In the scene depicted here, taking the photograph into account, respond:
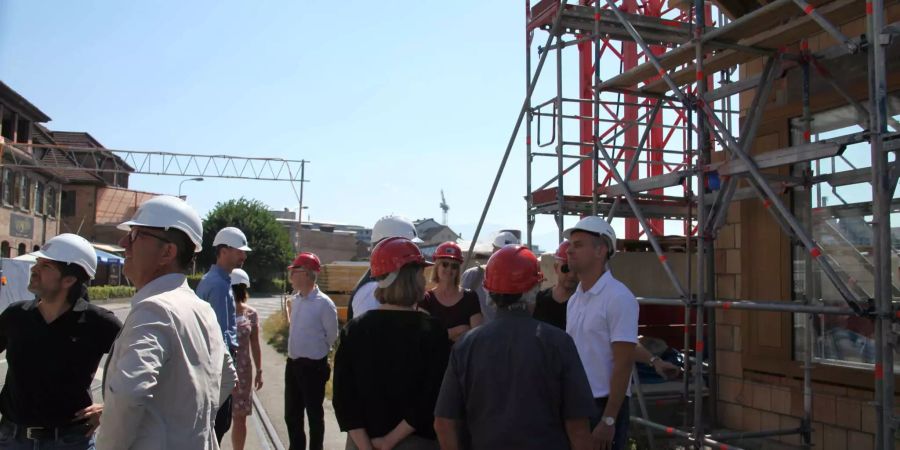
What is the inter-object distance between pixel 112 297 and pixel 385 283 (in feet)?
129

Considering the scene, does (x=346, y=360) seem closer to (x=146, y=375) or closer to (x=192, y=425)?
(x=192, y=425)

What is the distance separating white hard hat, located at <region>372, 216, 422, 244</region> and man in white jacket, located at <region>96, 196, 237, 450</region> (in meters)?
2.37

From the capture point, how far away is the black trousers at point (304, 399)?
573 centimetres

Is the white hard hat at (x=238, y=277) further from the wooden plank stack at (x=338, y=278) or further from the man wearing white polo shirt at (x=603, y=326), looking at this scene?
the wooden plank stack at (x=338, y=278)

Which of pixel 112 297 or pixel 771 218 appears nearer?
pixel 771 218

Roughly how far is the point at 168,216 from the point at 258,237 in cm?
5153

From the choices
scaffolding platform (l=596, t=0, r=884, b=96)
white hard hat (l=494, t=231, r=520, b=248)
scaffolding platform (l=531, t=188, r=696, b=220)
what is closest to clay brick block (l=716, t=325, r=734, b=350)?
scaffolding platform (l=531, t=188, r=696, b=220)

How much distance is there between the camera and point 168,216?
2.57 meters

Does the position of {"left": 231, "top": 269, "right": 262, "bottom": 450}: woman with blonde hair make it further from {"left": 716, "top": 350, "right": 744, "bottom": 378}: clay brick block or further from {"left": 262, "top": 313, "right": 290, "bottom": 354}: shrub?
{"left": 262, "top": 313, "right": 290, "bottom": 354}: shrub

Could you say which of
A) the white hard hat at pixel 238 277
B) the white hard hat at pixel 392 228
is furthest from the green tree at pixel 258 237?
the white hard hat at pixel 392 228

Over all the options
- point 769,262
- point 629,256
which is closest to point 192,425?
point 769,262

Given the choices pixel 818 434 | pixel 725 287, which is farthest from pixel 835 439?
pixel 725 287

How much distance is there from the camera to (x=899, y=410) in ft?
16.6

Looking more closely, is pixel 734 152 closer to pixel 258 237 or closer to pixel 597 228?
pixel 597 228
